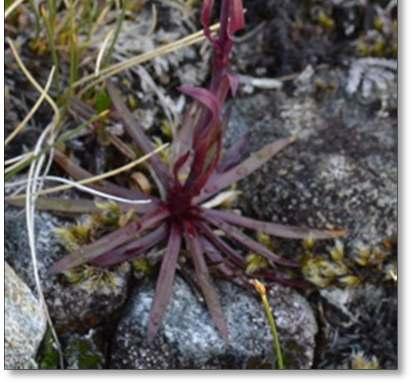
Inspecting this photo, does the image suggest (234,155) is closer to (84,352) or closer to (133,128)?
(133,128)

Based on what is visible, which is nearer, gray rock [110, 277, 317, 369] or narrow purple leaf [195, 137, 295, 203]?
gray rock [110, 277, 317, 369]

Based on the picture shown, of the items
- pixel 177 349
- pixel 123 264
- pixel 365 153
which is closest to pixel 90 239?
pixel 123 264

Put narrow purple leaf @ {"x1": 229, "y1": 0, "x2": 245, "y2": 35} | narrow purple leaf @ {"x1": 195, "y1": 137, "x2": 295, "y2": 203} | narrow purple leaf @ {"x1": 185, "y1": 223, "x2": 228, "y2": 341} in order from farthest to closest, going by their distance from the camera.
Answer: narrow purple leaf @ {"x1": 195, "y1": 137, "x2": 295, "y2": 203} < narrow purple leaf @ {"x1": 185, "y1": 223, "x2": 228, "y2": 341} < narrow purple leaf @ {"x1": 229, "y1": 0, "x2": 245, "y2": 35}

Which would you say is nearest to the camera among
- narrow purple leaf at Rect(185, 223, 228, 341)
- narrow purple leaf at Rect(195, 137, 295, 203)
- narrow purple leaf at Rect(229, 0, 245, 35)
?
narrow purple leaf at Rect(229, 0, 245, 35)

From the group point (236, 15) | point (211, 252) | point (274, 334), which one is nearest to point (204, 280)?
point (211, 252)

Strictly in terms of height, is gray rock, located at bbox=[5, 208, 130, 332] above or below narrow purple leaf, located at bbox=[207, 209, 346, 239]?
below

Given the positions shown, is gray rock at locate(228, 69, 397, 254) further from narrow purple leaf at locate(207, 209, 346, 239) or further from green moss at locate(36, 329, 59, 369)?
green moss at locate(36, 329, 59, 369)

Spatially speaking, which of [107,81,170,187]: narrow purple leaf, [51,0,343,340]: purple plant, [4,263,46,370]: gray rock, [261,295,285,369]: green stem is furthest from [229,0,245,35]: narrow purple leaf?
[4,263,46,370]: gray rock
